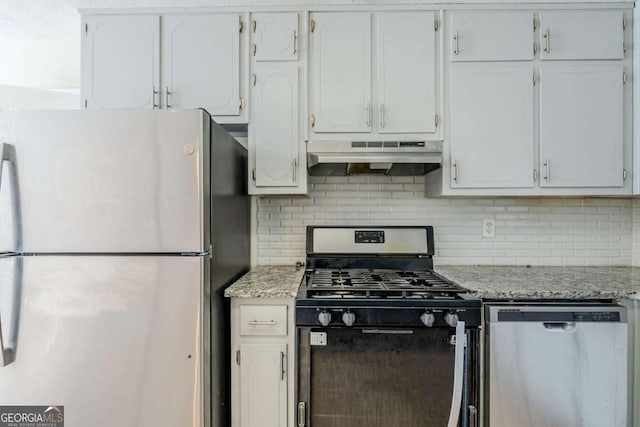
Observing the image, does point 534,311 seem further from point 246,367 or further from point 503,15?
point 503,15

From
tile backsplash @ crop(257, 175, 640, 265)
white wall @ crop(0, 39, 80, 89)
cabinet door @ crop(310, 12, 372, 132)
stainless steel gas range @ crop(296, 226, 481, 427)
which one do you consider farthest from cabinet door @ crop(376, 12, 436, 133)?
white wall @ crop(0, 39, 80, 89)

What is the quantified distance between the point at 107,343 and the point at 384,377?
1150 mm

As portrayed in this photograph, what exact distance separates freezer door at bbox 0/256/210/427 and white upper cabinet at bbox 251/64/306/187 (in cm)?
75

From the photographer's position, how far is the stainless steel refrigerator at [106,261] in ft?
4.40

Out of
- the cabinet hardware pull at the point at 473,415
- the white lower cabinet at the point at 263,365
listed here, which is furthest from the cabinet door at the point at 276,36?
the cabinet hardware pull at the point at 473,415

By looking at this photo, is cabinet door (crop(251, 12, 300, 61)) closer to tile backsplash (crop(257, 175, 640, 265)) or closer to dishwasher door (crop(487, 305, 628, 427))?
tile backsplash (crop(257, 175, 640, 265))

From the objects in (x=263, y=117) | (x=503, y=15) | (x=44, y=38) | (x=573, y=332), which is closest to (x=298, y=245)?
(x=263, y=117)

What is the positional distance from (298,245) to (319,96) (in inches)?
36.9

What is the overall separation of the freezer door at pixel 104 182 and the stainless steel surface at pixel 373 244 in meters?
0.95

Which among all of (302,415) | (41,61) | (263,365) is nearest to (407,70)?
(263,365)

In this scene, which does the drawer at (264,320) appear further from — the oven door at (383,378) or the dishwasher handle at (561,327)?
the dishwasher handle at (561,327)

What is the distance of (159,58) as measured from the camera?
1896 mm

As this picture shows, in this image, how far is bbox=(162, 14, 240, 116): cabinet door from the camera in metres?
1.89

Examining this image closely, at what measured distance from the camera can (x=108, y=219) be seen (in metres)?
1.35
